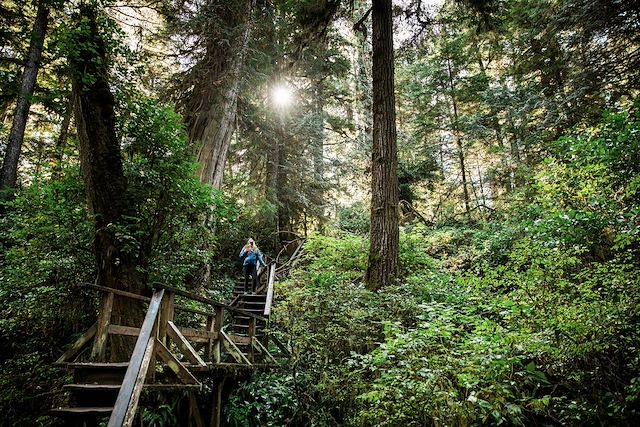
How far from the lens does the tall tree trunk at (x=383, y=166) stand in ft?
22.2

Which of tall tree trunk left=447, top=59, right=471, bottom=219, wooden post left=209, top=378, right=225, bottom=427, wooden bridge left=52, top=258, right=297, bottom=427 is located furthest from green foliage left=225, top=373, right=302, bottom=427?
tall tree trunk left=447, top=59, right=471, bottom=219

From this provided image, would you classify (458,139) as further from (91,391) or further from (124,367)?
(91,391)

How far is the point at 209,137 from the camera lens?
11.8 meters

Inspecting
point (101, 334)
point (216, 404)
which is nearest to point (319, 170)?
point (216, 404)

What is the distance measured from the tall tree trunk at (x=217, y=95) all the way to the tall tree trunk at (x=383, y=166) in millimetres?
5740

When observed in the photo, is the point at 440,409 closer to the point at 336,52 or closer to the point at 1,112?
the point at 336,52

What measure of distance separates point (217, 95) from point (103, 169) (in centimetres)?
686

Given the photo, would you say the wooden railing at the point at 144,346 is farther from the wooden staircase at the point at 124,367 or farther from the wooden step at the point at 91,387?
the wooden step at the point at 91,387

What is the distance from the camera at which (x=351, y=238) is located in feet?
29.7

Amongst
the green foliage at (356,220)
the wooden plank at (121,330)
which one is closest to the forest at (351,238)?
the wooden plank at (121,330)

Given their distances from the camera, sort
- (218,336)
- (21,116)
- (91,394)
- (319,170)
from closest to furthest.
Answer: (91,394), (218,336), (21,116), (319,170)

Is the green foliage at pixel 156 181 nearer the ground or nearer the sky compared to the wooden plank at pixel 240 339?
nearer the sky

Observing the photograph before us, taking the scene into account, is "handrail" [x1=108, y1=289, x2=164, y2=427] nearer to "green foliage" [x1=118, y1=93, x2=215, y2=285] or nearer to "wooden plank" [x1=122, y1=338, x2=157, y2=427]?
"wooden plank" [x1=122, y1=338, x2=157, y2=427]

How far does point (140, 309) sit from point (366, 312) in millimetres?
3920
